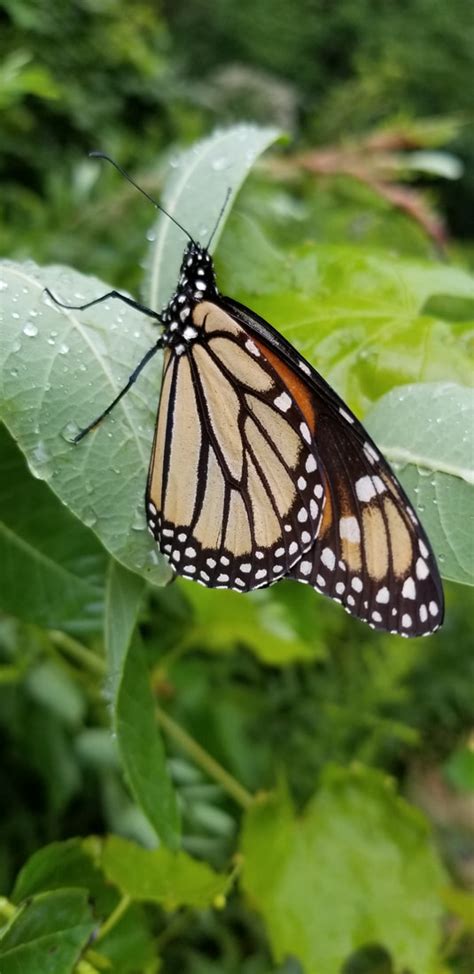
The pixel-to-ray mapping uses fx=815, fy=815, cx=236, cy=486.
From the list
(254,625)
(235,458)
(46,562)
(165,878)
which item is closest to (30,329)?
(46,562)

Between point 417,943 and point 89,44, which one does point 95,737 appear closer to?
point 417,943

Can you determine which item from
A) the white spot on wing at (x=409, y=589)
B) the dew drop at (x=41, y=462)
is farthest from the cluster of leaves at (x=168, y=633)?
the white spot on wing at (x=409, y=589)

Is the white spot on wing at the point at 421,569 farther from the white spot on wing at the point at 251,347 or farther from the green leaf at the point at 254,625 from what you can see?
the green leaf at the point at 254,625

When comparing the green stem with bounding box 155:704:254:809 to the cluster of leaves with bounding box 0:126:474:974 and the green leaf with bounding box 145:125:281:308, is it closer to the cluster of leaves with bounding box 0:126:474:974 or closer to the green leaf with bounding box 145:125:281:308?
the cluster of leaves with bounding box 0:126:474:974

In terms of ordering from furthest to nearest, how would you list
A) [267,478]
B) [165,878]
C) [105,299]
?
[267,478]
[165,878]
[105,299]

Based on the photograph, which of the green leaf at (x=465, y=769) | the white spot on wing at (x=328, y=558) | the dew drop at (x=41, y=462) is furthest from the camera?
the green leaf at (x=465, y=769)

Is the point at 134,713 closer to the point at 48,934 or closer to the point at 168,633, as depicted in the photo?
the point at 48,934

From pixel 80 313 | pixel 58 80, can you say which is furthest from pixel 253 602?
pixel 58 80
